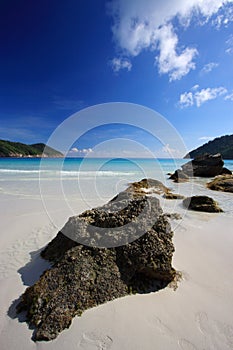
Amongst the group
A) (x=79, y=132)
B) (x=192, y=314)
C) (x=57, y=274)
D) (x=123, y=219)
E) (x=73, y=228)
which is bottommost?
(x=192, y=314)

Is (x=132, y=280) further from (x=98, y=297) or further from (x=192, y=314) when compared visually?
(x=192, y=314)

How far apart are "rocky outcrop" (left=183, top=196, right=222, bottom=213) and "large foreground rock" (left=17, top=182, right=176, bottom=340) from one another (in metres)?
4.91

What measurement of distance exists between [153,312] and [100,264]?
0.98 meters

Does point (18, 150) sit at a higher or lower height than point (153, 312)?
higher

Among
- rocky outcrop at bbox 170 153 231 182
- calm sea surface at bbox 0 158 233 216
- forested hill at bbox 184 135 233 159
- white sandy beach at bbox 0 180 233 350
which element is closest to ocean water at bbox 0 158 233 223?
calm sea surface at bbox 0 158 233 216

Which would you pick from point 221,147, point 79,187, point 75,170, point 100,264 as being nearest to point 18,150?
point 75,170

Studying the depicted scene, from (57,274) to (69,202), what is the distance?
6.83 m

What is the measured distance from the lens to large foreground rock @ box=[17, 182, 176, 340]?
2.55 metres

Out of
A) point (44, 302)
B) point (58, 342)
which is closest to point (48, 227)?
point (44, 302)

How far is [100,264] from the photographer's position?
3.12m

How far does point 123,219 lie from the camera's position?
3715mm

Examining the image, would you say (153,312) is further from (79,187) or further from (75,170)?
(75,170)

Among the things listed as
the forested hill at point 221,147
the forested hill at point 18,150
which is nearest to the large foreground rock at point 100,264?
the forested hill at point 18,150

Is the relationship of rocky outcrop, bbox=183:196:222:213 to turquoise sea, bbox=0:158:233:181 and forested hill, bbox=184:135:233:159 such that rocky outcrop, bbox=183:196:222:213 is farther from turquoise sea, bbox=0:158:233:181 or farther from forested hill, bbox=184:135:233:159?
forested hill, bbox=184:135:233:159
